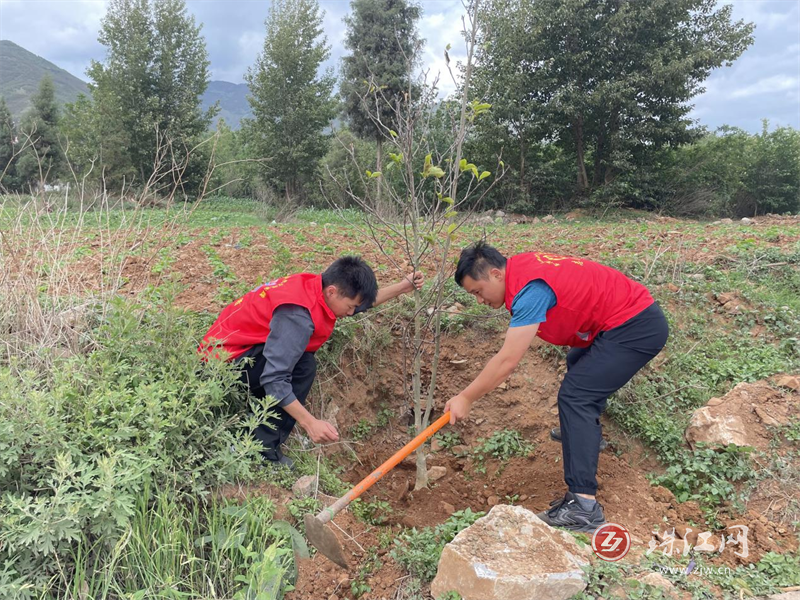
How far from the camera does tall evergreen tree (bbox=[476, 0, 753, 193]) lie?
12484 millimetres

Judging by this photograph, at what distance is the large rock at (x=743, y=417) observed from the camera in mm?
2770

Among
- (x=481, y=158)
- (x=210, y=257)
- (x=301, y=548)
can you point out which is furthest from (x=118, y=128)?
(x=301, y=548)

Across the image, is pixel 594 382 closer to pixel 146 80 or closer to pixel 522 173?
pixel 522 173

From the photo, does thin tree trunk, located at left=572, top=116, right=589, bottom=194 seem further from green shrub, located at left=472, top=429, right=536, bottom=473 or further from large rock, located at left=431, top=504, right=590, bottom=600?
large rock, located at left=431, top=504, right=590, bottom=600

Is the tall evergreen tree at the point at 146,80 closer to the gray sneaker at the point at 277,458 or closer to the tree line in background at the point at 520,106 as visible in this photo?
the tree line in background at the point at 520,106

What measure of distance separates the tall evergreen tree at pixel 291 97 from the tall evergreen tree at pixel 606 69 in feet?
21.5

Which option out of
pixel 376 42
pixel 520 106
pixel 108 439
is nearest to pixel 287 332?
pixel 108 439

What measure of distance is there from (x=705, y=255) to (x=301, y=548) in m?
4.75

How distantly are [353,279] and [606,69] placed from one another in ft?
43.3

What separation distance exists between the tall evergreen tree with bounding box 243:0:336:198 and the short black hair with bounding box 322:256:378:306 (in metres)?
16.1

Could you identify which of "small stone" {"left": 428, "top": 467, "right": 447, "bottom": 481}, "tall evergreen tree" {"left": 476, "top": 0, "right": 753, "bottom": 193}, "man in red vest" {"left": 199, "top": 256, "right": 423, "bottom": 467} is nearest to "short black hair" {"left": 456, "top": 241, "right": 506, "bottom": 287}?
"man in red vest" {"left": 199, "top": 256, "right": 423, "bottom": 467}

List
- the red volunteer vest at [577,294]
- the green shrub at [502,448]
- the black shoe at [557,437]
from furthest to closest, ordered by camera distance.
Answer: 1. the green shrub at [502,448]
2. the black shoe at [557,437]
3. the red volunteer vest at [577,294]

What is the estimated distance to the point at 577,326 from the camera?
98.1 inches

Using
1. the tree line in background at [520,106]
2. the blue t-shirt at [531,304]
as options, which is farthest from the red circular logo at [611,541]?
the tree line in background at [520,106]
